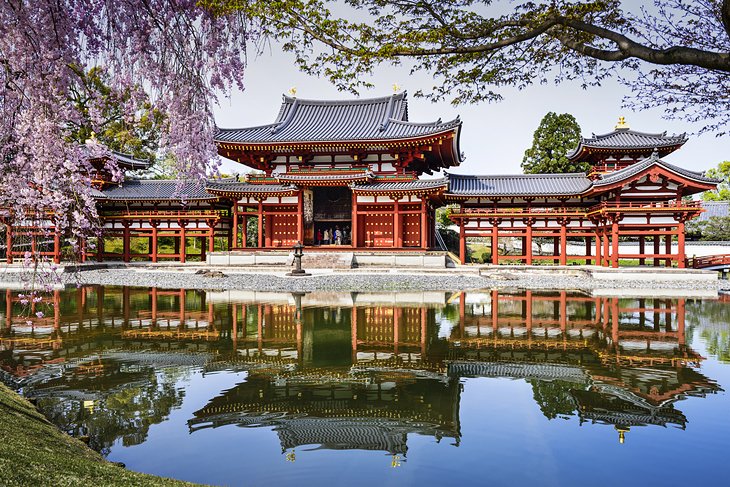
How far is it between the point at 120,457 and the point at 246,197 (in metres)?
26.4

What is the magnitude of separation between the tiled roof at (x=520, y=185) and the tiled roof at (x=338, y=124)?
174 inches

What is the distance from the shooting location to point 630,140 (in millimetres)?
30609

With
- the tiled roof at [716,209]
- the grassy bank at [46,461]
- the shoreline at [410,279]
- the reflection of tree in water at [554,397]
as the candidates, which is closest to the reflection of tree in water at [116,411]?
the grassy bank at [46,461]

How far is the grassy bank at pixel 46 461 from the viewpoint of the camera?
2977 mm

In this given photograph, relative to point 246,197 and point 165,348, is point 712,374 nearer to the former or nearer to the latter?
point 165,348

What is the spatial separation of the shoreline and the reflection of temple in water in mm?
5431

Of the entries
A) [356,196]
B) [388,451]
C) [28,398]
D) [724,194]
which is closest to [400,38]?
[388,451]

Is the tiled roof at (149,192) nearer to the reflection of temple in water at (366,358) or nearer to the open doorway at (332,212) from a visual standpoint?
→ the open doorway at (332,212)

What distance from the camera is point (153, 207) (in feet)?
108

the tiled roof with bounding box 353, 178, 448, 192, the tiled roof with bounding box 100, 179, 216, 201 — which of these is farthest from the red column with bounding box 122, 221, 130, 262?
the tiled roof with bounding box 353, 178, 448, 192

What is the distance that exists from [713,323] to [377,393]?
11.4 meters

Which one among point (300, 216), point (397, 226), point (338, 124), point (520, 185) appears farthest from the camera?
point (338, 124)

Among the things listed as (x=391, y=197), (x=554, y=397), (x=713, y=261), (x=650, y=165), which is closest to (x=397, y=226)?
(x=391, y=197)

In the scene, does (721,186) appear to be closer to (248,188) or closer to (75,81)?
(248,188)
